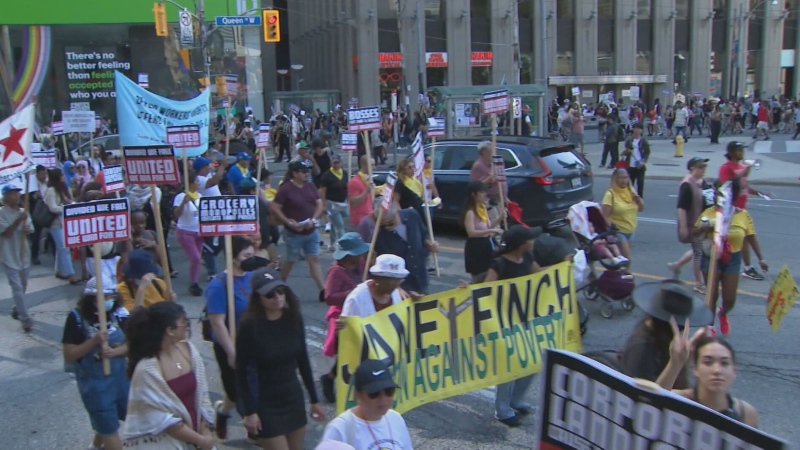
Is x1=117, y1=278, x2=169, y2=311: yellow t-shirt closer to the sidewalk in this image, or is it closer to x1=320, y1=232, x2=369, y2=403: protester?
x1=320, y1=232, x2=369, y2=403: protester

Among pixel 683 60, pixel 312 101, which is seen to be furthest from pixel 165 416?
pixel 683 60

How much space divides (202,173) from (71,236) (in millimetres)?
6827

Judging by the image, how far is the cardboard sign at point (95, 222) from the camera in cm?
572

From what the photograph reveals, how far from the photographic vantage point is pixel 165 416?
3816 mm

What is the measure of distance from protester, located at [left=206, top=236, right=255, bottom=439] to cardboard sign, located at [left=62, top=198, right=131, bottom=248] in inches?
34.7

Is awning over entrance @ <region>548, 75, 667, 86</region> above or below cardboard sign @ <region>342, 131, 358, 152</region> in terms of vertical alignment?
above

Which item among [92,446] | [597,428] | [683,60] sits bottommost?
[92,446]

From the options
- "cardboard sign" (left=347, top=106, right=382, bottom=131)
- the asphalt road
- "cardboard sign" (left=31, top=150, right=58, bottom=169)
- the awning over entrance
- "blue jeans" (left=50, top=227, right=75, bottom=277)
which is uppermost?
the awning over entrance

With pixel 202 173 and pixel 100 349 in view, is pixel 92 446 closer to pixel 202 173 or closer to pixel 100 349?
pixel 100 349

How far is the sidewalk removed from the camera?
66.5 ft

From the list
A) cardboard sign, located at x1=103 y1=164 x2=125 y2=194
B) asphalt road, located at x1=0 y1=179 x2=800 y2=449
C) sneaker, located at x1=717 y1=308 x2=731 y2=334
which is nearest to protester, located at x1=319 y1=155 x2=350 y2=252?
asphalt road, located at x1=0 y1=179 x2=800 y2=449

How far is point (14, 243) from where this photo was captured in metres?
8.70

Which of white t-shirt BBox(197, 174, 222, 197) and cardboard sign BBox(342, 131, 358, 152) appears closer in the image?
white t-shirt BBox(197, 174, 222, 197)

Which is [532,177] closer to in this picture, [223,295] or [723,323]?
[723,323]
